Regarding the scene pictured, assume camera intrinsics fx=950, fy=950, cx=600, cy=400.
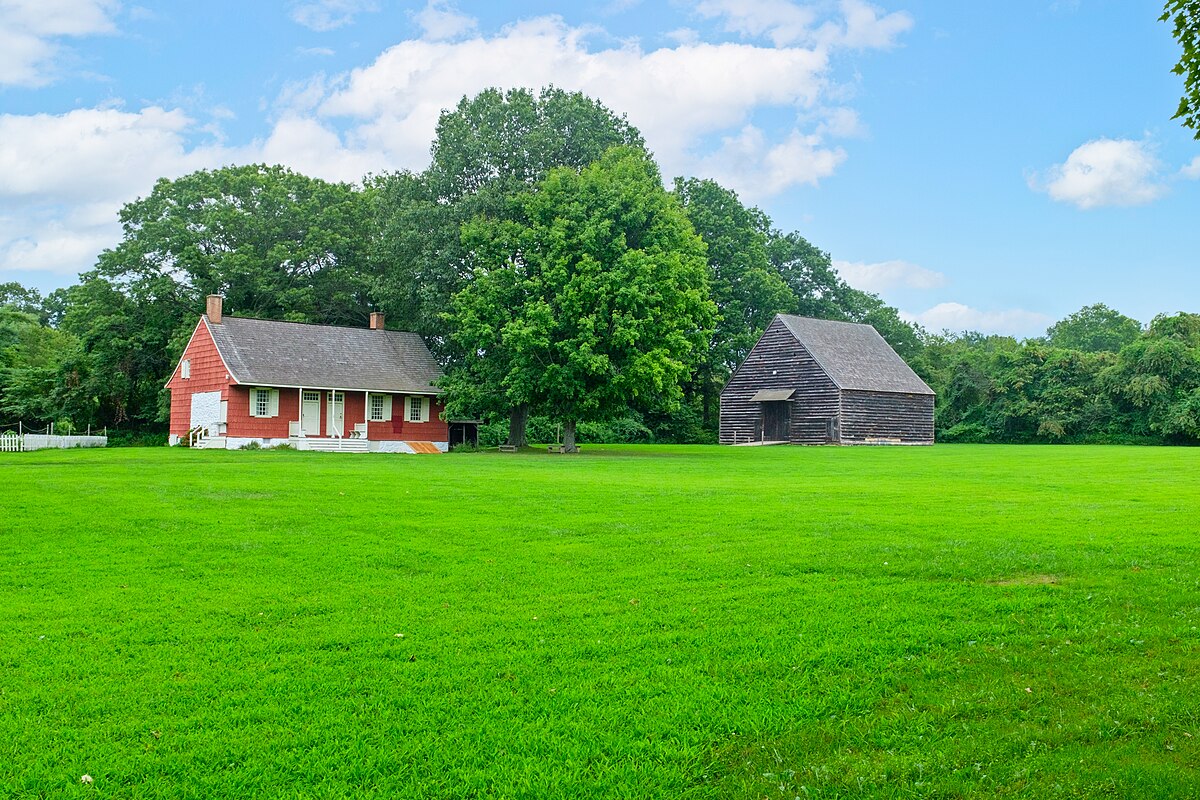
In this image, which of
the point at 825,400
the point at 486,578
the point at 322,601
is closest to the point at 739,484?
the point at 486,578

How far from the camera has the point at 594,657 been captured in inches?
259

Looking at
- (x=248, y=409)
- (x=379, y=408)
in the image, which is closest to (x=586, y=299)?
(x=379, y=408)

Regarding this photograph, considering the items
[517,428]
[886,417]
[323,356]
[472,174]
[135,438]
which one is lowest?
[135,438]

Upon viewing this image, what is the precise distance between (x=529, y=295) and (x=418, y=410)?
33.1ft

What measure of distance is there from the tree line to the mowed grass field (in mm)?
24900

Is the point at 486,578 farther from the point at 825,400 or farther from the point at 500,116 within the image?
the point at 825,400

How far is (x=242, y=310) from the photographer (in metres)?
49.3

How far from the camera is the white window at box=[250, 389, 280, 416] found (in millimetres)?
40125

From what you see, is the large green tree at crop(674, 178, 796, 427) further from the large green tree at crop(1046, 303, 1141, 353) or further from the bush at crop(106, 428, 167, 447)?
the large green tree at crop(1046, 303, 1141, 353)

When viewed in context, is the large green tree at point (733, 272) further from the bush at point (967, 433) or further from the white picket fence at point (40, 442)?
the white picket fence at point (40, 442)

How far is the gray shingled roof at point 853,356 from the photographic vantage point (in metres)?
51.8

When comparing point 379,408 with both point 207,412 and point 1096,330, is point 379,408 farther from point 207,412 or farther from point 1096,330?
point 1096,330

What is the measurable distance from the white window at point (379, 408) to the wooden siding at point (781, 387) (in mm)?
20777

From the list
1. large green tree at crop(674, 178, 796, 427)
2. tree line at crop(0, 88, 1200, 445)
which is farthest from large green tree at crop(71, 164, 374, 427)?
large green tree at crop(674, 178, 796, 427)
